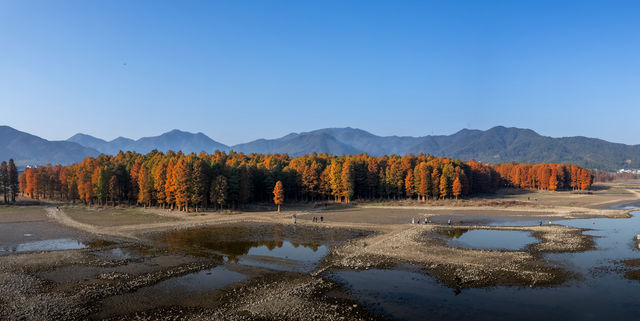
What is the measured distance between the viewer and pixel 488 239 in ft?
180

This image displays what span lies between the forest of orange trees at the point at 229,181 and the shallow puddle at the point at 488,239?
48751 millimetres

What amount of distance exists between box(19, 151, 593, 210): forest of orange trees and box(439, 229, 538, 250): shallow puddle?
160ft

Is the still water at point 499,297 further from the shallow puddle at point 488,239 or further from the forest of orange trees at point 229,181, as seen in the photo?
the forest of orange trees at point 229,181

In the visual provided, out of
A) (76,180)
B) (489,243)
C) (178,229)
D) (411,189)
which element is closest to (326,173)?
(411,189)

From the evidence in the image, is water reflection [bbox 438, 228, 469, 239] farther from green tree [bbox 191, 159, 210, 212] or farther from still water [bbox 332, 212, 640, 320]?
green tree [bbox 191, 159, 210, 212]

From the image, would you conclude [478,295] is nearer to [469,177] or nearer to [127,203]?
[127,203]

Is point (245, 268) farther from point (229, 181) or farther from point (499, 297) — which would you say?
point (229, 181)

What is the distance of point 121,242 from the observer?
5312cm

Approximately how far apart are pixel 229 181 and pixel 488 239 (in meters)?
59.5

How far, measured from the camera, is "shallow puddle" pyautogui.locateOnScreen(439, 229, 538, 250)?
49.8 meters

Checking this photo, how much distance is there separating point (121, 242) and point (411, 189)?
86.5m

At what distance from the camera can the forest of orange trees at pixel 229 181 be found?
87.4 metres

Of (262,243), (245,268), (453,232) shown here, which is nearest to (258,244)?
(262,243)

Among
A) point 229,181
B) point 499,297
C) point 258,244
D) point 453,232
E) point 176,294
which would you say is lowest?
point 499,297
